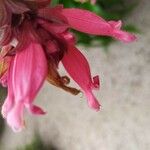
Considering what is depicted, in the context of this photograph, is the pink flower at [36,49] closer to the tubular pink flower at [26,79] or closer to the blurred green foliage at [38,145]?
the tubular pink flower at [26,79]

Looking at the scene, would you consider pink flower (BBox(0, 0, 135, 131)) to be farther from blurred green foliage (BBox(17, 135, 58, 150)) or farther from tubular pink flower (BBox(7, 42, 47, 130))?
blurred green foliage (BBox(17, 135, 58, 150))

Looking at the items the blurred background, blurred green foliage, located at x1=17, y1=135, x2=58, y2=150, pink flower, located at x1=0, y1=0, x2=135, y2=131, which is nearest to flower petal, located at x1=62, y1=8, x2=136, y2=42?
pink flower, located at x1=0, y1=0, x2=135, y2=131

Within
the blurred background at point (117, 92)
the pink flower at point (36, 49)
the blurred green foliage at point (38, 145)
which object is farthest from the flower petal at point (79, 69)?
the blurred green foliage at point (38, 145)

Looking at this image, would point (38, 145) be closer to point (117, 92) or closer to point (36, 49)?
point (117, 92)

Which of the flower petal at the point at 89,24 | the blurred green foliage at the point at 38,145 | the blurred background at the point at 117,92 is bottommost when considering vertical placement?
the blurred green foliage at the point at 38,145

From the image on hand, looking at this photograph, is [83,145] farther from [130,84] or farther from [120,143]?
[130,84]

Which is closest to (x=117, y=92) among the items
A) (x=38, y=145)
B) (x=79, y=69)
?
(x=38, y=145)
